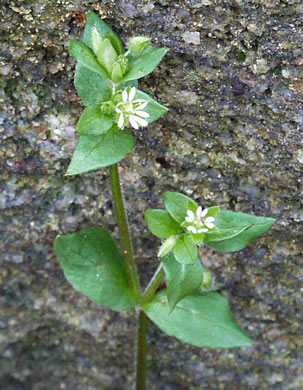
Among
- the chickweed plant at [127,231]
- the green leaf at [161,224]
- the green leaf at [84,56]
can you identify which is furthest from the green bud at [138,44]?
the green leaf at [161,224]

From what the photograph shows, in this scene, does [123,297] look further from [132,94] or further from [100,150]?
[132,94]

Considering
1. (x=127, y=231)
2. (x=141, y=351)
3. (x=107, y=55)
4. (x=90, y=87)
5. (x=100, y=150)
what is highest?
(x=107, y=55)

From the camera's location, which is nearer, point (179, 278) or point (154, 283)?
point (179, 278)

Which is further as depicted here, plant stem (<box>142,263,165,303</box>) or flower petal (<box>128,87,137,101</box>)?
plant stem (<box>142,263,165,303</box>)

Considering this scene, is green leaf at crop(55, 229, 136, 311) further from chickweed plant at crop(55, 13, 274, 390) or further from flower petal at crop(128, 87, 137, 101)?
flower petal at crop(128, 87, 137, 101)

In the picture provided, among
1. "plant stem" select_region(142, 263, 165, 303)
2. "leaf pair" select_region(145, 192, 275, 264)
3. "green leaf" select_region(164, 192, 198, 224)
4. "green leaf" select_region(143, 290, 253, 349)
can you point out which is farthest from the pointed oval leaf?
"green leaf" select_region(143, 290, 253, 349)

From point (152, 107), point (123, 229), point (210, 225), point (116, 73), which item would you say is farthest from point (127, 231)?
point (116, 73)

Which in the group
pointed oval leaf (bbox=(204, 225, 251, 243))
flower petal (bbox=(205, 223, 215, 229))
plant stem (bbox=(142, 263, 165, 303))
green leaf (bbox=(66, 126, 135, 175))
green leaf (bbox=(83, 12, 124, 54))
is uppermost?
green leaf (bbox=(83, 12, 124, 54))

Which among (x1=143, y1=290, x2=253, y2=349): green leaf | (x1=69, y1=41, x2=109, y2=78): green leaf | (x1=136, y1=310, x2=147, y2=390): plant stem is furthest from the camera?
(x1=136, y1=310, x2=147, y2=390): plant stem
